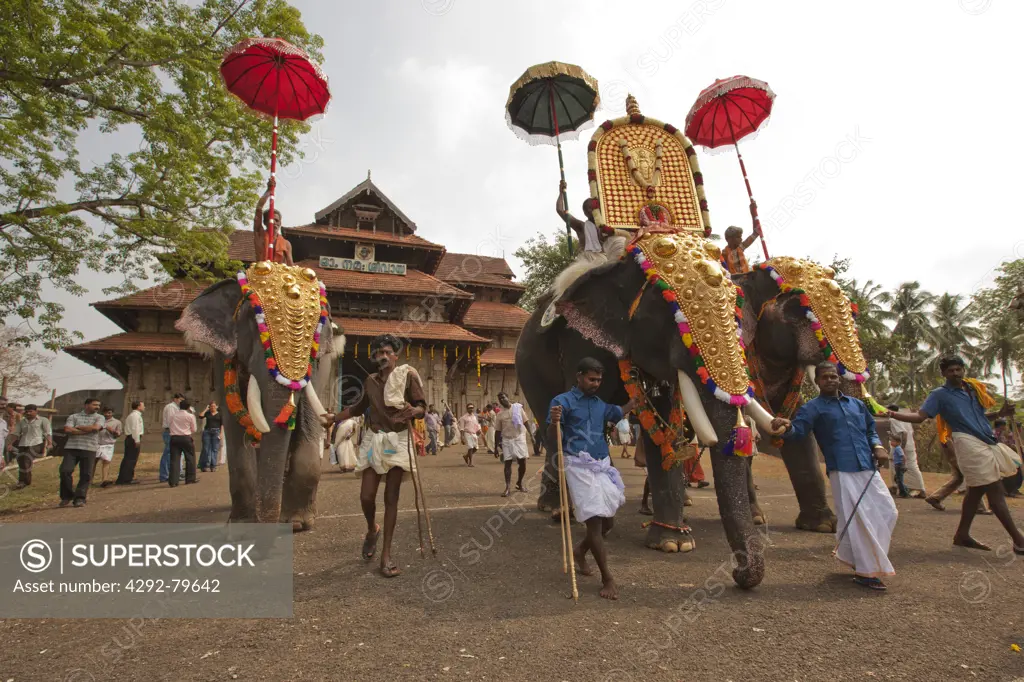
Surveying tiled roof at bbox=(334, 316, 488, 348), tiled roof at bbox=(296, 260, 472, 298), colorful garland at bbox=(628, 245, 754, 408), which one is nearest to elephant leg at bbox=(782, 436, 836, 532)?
colorful garland at bbox=(628, 245, 754, 408)

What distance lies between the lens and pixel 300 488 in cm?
539

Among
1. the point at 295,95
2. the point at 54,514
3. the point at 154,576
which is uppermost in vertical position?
the point at 295,95

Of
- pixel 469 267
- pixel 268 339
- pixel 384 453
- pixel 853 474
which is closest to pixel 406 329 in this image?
pixel 469 267

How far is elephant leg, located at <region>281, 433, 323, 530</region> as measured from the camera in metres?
5.33

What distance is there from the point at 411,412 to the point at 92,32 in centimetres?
831

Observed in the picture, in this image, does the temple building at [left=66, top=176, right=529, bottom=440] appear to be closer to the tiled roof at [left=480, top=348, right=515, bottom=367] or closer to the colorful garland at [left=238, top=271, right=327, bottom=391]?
the tiled roof at [left=480, top=348, right=515, bottom=367]

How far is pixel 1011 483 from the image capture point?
774 cm

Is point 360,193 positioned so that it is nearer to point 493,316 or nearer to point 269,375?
point 493,316

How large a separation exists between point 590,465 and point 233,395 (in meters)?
3.66

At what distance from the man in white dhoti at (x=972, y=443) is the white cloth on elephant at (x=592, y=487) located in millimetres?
2826

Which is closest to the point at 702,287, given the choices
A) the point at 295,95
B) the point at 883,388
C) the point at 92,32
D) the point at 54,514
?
the point at 295,95

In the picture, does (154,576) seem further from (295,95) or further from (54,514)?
(295,95)

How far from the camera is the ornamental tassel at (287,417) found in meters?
4.36

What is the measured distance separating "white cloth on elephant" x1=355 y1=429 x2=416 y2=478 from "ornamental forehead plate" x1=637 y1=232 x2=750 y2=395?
225 cm
